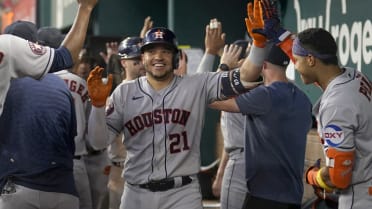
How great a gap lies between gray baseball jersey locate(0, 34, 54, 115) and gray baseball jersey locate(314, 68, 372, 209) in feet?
4.98

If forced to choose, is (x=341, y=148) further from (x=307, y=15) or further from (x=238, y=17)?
(x=238, y=17)

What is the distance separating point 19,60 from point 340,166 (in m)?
1.78

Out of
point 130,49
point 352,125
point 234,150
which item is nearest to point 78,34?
point 352,125

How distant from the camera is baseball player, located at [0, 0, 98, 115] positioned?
4.30m

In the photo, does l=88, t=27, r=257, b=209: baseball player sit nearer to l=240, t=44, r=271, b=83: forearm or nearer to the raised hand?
l=240, t=44, r=271, b=83: forearm

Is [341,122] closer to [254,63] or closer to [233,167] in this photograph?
[254,63]

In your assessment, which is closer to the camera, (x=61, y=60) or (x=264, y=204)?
(x=61, y=60)

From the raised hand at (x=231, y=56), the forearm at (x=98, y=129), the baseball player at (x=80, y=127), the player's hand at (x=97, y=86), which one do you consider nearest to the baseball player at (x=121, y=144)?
the baseball player at (x=80, y=127)

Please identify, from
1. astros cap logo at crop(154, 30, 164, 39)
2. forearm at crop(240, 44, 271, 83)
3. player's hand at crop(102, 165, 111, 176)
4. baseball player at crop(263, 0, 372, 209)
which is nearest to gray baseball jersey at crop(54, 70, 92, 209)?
player's hand at crop(102, 165, 111, 176)

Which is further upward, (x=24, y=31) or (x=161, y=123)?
(x=24, y=31)

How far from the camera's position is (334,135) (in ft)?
14.3

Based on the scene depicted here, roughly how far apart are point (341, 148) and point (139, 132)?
1.44 m

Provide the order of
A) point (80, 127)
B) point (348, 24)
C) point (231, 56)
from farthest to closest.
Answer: point (348, 24) → point (80, 127) → point (231, 56)

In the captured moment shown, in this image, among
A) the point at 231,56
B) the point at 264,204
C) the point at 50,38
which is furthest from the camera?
the point at 50,38
